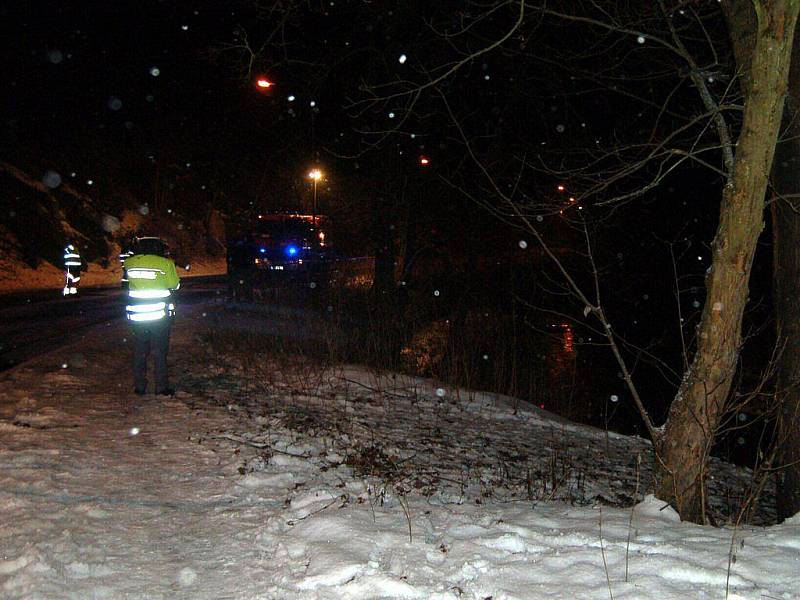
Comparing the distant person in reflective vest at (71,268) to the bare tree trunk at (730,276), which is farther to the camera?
the distant person in reflective vest at (71,268)

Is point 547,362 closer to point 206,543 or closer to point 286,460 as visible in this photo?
point 286,460

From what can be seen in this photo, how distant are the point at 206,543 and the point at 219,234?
45423 mm

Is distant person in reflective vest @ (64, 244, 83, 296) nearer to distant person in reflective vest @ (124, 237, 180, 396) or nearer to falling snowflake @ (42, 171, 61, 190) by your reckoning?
distant person in reflective vest @ (124, 237, 180, 396)

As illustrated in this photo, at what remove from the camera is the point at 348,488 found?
5504mm

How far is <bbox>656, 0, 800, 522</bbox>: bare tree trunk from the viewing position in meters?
4.46

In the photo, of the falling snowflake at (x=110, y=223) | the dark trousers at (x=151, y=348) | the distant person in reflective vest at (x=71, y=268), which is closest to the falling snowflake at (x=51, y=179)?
the falling snowflake at (x=110, y=223)

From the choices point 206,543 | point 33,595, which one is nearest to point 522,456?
point 206,543

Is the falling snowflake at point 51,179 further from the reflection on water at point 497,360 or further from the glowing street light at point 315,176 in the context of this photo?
the reflection on water at point 497,360

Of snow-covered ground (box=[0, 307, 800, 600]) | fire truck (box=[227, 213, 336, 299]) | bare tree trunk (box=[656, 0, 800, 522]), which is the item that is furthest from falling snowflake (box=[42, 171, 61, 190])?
bare tree trunk (box=[656, 0, 800, 522])

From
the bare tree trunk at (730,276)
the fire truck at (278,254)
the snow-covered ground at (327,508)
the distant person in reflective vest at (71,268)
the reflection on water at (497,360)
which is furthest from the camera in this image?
the fire truck at (278,254)

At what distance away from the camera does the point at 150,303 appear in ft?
27.2

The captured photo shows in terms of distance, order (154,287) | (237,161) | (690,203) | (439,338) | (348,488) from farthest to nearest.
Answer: (237,161) < (690,203) < (439,338) < (154,287) < (348,488)

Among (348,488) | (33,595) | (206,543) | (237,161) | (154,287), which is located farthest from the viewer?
(237,161)

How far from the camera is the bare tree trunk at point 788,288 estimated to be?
18.1 ft
